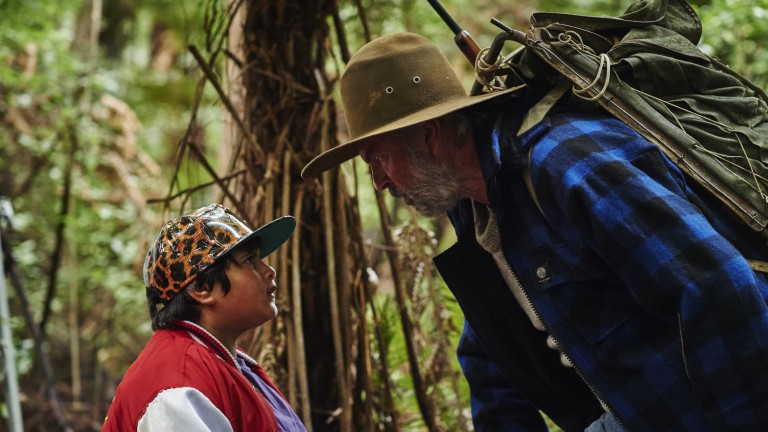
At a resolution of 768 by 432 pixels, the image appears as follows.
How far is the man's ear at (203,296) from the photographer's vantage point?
244 cm

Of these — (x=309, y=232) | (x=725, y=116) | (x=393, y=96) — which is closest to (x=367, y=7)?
(x=309, y=232)

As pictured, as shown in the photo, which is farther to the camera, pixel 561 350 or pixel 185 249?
pixel 185 249

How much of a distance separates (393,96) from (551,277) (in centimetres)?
64

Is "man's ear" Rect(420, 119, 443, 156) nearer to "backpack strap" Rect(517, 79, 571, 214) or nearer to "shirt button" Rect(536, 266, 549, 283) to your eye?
"backpack strap" Rect(517, 79, 571, 214)

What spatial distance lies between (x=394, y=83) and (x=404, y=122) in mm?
144

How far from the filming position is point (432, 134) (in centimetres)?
229

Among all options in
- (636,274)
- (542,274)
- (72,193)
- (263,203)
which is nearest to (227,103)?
(263,203)

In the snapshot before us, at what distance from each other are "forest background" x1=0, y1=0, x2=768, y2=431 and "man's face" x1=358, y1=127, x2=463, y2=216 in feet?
3.54

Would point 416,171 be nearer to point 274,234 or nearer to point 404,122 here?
point 404,122

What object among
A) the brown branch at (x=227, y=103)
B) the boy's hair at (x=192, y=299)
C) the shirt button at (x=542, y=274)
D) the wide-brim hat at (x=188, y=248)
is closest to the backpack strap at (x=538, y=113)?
the shirt button at (x=542, y=274)

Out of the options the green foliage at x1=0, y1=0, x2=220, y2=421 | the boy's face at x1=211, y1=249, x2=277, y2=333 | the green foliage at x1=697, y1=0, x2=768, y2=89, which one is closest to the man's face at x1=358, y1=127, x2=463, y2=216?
the boy's face at x1=211, y1=249, x2=277, y2=333

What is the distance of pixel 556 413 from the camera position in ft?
8.21

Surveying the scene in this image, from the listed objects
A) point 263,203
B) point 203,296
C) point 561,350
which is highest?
point 263,203

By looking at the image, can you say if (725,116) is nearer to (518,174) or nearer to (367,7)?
(518,174)
